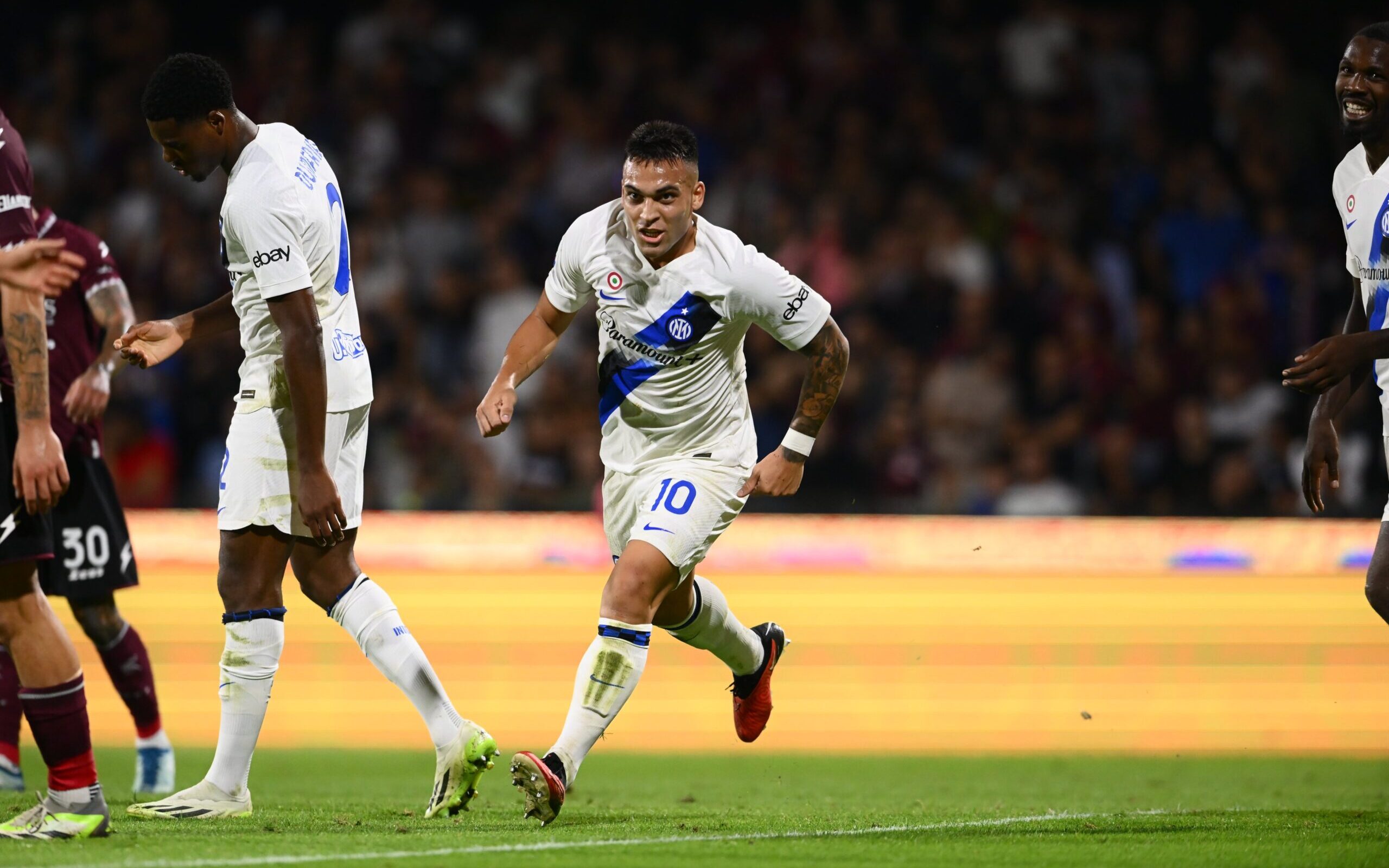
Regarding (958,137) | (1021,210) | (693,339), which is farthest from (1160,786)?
(958,137)

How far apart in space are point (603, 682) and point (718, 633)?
125 centimetres

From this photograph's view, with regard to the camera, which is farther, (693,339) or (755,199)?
(755,199)

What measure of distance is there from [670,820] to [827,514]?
4.63 meters

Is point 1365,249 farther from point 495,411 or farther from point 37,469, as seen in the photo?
point 37,469

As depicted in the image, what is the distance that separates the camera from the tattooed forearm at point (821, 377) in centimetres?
595

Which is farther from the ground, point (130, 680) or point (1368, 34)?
point (1368, 34)

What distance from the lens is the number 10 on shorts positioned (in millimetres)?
5730

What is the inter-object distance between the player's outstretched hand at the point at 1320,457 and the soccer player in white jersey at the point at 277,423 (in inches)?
121

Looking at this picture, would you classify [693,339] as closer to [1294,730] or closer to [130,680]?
[130,680]

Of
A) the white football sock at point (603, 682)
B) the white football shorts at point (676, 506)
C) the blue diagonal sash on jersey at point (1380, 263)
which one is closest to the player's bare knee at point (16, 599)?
the white football sock at point (603, 682)

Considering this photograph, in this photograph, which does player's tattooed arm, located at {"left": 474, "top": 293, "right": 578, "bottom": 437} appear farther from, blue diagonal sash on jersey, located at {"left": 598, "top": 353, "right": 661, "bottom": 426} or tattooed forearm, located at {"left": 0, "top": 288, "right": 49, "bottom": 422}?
tattooed forearm, located at {"left": 0, "top": 288, "right": 49, "bottom": 422}

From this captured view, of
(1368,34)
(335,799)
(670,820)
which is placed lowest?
(335,799)

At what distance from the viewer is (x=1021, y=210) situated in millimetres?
13320

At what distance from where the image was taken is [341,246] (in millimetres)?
5684
